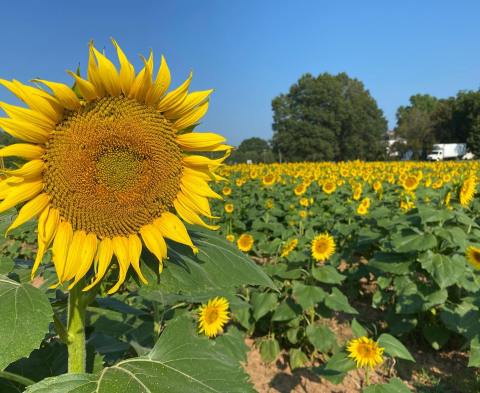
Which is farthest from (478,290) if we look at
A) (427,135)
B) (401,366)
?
(427,135)

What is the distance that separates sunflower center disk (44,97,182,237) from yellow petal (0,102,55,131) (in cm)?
3

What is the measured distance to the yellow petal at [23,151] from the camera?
3.13 feet

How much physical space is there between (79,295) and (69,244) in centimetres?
14

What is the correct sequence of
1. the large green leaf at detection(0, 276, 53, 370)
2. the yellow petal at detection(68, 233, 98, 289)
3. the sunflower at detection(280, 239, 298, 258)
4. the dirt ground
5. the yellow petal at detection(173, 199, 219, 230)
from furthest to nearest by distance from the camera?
the sunflower at detection(280, 239, 298, 258), the dirt ground, the yellow petal at detection(173, 199, 219, 230), the yellow petal at detection(68, 233, 98, 289), the large green leaf at detection(0, 276, 53, 370)

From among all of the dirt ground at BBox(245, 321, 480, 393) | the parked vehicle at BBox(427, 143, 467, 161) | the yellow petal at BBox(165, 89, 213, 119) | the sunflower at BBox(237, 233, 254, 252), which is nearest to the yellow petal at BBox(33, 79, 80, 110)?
the yellow petal at BBox(165, 89, 213, 119)

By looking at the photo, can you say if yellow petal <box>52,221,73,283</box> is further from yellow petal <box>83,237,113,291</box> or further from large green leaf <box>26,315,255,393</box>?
large green leaf <box>26,315,255,393</box>

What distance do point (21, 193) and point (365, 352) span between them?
2183mm

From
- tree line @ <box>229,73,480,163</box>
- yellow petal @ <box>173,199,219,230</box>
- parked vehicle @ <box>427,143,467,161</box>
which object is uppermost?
tree line @ <box>229,73,480,163</box>

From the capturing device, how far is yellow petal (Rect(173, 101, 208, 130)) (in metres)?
1.13

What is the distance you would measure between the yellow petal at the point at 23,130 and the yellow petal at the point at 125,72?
213mm

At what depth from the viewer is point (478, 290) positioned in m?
3.74

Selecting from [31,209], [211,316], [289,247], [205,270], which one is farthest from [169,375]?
[289,247]

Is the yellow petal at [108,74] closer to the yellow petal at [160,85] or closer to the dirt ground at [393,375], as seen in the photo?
the yellow petal at [160,85]

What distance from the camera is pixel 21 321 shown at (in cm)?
89
